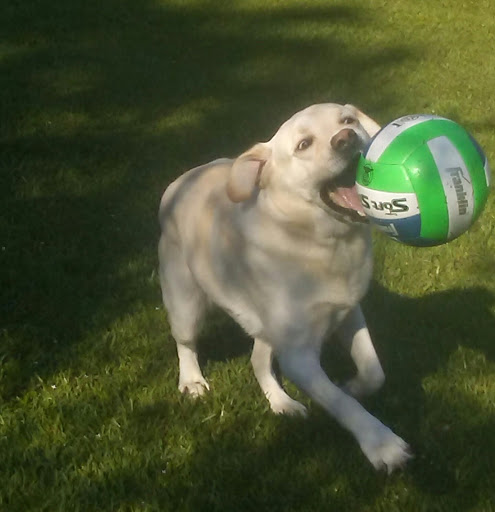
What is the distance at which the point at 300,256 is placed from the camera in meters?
4.06

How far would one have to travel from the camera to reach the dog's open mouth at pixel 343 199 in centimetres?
388

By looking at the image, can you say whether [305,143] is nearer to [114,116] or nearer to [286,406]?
[286,406]

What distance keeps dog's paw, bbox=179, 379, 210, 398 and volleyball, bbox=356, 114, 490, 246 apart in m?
1.30

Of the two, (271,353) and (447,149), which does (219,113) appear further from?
(447,149)

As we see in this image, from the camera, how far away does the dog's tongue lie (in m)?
3.88

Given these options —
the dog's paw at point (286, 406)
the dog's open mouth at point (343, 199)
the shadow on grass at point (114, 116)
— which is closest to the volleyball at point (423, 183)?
the dog's open mouth at point (343, 199)

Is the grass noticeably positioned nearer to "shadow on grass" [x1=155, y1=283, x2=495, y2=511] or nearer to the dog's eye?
"shadow on grass" [x1=155, y1=283, x2=495, y2=511]

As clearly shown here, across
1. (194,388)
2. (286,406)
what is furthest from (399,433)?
(194,388)

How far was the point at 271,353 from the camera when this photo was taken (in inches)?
180

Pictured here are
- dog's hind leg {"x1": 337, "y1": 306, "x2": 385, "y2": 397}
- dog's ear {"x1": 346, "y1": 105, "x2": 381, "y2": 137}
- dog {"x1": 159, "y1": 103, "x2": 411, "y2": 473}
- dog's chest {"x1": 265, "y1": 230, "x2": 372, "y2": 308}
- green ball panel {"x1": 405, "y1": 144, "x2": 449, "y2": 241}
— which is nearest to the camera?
green ball panel {"x1": 405, "y1": 144, "x2": 449, "y2": 241}

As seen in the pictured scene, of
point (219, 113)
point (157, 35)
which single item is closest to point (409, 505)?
point (219, 113)

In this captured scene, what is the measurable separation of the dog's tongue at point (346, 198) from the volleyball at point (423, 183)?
0.12 metres

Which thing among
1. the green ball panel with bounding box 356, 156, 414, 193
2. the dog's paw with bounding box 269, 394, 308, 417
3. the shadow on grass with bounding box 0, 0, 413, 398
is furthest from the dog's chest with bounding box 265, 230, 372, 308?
the shadow on grass with bounding box 0, 0, 413, 398

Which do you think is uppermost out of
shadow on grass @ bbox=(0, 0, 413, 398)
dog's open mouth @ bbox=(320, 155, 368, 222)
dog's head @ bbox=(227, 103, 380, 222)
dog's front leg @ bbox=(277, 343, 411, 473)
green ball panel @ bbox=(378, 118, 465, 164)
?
green ball panel @ bbox=(378, 118, 465, 164)
